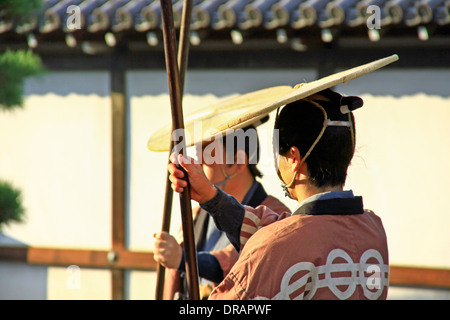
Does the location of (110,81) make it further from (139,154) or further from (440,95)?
(440,95)

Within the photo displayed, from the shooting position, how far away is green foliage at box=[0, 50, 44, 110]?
14.7 ft

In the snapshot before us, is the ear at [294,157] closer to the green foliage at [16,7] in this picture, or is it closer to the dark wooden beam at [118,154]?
the green foliage at [16,7]

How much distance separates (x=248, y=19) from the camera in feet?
20.4

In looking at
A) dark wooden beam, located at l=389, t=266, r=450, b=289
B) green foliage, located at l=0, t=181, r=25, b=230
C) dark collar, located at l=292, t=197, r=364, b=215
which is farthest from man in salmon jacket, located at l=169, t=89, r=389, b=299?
dark wooden beam, located at l=389, t=266, r=450, b=289

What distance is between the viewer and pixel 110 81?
24.2 ft

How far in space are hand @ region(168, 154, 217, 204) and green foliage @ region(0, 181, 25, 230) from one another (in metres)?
2.09

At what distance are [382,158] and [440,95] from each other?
799 mm

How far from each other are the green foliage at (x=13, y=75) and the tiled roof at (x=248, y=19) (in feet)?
3.36

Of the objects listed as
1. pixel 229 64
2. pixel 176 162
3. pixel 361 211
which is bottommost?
pixel 361 211

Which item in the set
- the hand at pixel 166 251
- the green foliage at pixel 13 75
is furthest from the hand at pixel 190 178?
the green foliage at pixel 13 75

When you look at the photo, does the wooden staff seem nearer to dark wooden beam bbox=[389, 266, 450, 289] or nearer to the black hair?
the black hair

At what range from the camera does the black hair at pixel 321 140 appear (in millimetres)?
2492

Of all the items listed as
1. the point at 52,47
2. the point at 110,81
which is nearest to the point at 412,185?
the point at 110,81
